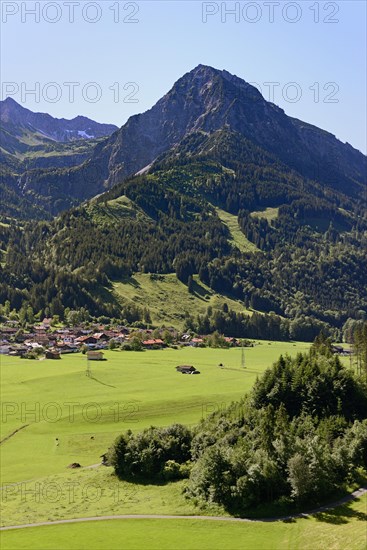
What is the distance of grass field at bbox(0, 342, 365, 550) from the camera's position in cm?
5441

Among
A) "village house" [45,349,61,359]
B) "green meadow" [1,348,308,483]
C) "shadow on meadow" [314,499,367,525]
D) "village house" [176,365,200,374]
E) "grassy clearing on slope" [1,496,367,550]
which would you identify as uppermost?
"village house" [45,349,61,359]

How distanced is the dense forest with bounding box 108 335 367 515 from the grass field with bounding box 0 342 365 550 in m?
3.10

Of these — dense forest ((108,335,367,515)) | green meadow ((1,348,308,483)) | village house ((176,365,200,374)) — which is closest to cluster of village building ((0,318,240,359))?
green meadow ((1,348,308,483))

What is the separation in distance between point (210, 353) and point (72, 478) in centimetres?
10419

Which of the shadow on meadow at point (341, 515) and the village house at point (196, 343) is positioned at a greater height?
the village house at point (196, 343)

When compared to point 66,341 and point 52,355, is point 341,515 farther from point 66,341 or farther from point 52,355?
point 66,341

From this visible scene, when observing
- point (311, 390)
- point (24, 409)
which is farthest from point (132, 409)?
point (311, 390)

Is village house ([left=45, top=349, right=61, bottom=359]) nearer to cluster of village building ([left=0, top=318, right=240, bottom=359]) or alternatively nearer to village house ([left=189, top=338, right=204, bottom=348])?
cluster of village building ([left=0, top=318, right=240, bottom=359])

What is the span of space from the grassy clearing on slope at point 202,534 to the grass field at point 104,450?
9 centimetres

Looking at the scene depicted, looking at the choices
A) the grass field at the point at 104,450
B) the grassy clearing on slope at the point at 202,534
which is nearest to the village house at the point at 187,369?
the grass field at the point at 104,450

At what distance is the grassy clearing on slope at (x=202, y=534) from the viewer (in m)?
52.1

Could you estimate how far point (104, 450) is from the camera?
82375mm

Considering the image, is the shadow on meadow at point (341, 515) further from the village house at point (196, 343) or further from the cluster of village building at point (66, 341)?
the village house at point (196, 343)

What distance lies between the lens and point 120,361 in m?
148
